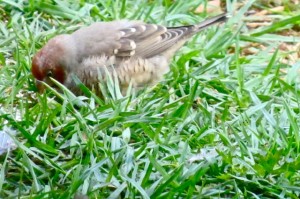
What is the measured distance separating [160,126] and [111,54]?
110cm

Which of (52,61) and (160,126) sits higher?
(52,61)

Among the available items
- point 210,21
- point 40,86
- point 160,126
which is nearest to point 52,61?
point 40,86

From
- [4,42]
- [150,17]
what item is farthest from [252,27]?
[4,42]

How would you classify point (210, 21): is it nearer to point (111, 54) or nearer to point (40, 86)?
point (111, 54)

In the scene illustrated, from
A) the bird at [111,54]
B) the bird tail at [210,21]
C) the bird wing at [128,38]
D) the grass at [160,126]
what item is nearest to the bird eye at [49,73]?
the bird at [111,54]

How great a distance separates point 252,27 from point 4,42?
6.99ft

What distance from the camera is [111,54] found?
680 cm

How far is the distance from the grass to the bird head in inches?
4.9


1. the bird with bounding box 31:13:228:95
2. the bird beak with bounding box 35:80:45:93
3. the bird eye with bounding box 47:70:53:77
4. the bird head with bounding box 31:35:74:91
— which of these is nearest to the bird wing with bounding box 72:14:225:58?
the bird with bounding box 31:13:228:95

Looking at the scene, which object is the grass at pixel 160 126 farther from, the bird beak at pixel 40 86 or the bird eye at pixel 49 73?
the bird eye at pixel 49 73

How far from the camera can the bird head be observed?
6.44 meters

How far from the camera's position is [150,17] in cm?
766

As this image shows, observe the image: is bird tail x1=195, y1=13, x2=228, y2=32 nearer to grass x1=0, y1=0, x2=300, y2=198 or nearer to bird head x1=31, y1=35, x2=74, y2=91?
grass x1=0, y1=0, x2=300, y2=198

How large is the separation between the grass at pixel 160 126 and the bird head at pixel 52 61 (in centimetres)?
12
